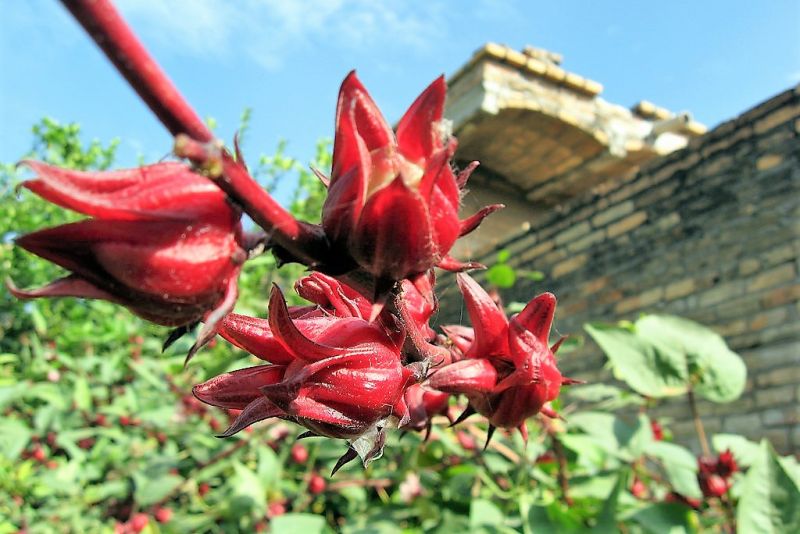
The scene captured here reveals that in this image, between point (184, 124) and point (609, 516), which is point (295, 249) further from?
point (609, 516)

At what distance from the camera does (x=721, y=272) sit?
5.18 metres

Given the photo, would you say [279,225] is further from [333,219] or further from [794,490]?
[794,490]

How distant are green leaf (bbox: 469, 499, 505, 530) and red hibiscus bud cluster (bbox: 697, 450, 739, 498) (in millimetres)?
584

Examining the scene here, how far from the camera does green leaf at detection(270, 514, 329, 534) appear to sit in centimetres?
178

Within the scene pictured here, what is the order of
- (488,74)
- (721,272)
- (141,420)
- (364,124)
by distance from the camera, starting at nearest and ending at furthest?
(364,124), (141,420), (721,272), (488,74)

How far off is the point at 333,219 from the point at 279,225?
0.07 m

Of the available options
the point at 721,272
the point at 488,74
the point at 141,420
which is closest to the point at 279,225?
the point at 141,420

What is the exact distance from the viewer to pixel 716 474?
1.86 meters

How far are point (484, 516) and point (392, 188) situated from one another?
4.41 ft

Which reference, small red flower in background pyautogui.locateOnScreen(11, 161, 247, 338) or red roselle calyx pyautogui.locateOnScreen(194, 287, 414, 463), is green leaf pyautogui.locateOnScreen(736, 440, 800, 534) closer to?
red roselle calyx pyautogui.locateOnScreen(194, 287, 414, 463)

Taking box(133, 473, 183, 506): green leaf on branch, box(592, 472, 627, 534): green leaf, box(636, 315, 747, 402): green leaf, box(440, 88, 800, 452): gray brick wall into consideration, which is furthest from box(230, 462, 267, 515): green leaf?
box(440, 88, 800, 452): gray brick wall

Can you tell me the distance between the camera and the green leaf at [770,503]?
1.31 m

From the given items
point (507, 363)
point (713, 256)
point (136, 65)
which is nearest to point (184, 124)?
point (136, 65)

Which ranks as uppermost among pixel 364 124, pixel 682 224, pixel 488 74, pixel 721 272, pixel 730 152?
pixel 488 74
